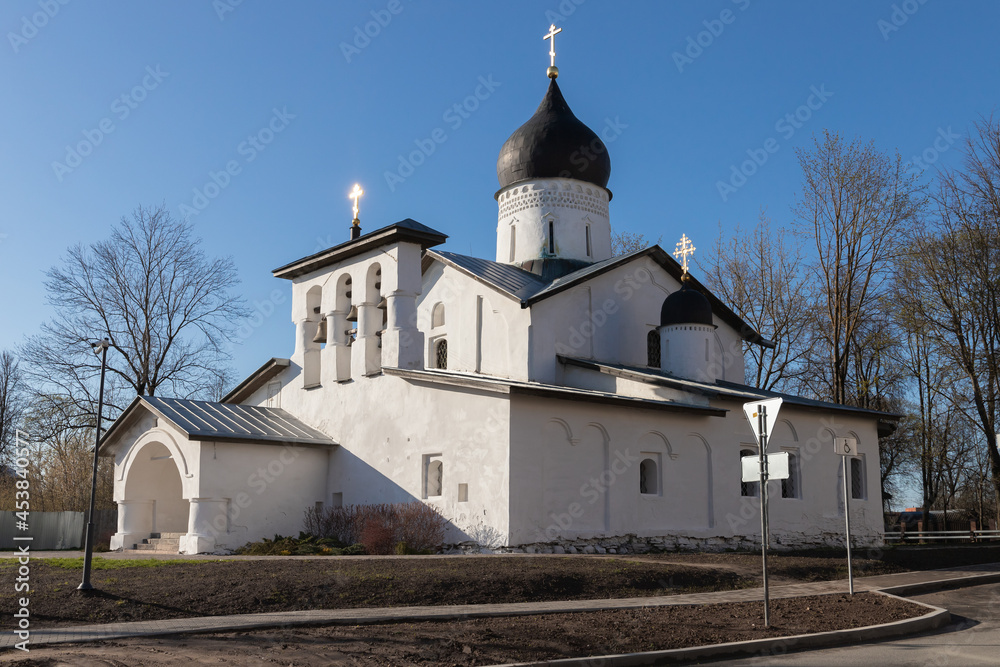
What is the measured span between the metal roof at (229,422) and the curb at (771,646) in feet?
45.3

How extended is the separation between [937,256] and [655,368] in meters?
11.0

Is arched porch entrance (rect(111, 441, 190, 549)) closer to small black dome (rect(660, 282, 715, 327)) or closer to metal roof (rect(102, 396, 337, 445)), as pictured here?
metal roof (rect(102, 396, 337, 445))

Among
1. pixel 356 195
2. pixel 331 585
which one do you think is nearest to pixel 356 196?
pixel 356 195

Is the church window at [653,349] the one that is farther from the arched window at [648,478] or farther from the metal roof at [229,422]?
the metal roof at [229,422]

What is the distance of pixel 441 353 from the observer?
2527 centimetres

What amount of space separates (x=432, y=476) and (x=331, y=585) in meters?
8.43

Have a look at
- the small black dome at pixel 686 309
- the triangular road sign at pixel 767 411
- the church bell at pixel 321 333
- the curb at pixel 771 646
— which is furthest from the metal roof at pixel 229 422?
the curb at pixel 771 646

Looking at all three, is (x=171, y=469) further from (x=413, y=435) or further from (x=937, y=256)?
(x=937, y=256)

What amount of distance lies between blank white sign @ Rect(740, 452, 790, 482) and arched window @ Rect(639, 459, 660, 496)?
10263mm

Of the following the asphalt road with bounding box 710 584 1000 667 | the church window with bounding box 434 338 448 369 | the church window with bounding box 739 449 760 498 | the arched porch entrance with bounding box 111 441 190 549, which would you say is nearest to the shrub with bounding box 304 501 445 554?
the arched porch entrance with bounding box 111 441 190 549

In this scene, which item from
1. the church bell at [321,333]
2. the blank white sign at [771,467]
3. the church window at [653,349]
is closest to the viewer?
the blank white sign at [771,467]

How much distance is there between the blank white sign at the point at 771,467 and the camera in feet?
30.4

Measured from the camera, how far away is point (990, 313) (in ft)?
89.9

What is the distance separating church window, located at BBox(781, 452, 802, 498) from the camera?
74.5 feet
